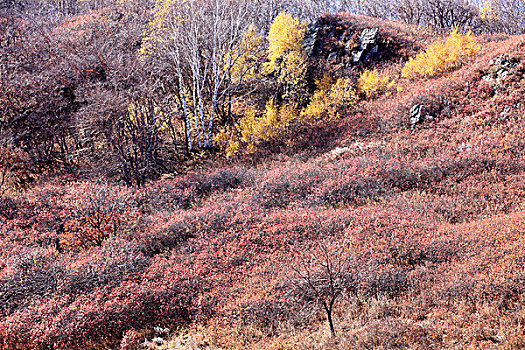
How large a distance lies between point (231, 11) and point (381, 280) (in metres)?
21.4

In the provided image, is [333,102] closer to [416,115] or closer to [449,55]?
[416,115]

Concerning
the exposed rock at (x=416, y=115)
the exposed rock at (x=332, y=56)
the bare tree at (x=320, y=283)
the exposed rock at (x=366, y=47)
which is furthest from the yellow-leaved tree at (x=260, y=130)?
the bare tree at (x=320, y=283)

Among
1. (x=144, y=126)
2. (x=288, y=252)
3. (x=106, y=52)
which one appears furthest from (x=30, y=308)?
(x=106, y=52)

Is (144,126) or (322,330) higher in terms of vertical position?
(144,126)

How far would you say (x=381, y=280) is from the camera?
8.13m

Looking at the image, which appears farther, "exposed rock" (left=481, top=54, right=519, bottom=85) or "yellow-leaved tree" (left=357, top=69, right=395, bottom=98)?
"yellow-leaved tree" (left=357, top=69, right=395, bottom=98)

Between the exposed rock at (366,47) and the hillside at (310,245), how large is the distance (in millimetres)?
9907

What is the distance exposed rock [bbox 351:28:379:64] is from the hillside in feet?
32.5

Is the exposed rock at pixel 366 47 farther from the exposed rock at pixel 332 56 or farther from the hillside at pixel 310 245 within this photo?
the hillside at pixel 310 245

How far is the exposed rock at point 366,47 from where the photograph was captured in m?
29.1

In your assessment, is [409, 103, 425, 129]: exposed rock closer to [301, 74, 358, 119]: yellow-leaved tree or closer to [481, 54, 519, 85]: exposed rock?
[481, 54, 519, 85]: exposed rock

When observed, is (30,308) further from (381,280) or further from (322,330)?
(381,280)

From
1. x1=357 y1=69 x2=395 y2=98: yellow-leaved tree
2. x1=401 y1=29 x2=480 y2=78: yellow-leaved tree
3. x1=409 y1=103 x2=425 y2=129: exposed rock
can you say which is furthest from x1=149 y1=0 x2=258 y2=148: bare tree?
x1=401 y1=29 x2=480 y2=78: yellow-leaved tree

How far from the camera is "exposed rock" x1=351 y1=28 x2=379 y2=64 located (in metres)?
29.1
